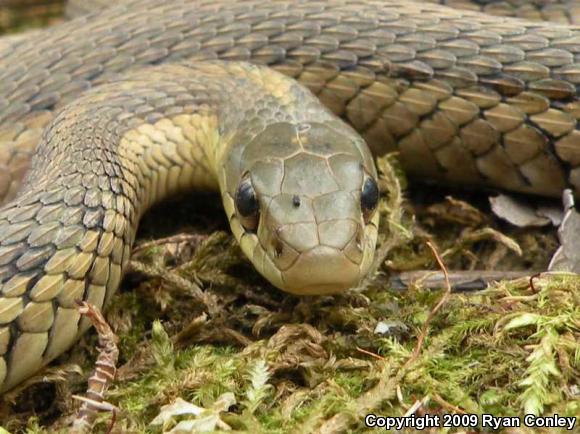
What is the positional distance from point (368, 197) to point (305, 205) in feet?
0.96

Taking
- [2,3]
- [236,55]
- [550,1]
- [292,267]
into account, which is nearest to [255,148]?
[292,267]

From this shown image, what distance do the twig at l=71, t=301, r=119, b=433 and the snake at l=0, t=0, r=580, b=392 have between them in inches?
6.0

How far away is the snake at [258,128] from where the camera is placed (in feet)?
10.5

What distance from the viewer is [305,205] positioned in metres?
3.20

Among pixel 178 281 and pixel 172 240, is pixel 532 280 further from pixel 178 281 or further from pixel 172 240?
pixel 172 240

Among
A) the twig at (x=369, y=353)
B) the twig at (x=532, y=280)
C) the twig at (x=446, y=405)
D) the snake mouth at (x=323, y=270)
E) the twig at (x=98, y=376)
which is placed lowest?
the twig at (x=532, y=280)

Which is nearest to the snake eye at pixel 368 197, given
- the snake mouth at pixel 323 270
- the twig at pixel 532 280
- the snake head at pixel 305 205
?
the snake head at pixel 305 205

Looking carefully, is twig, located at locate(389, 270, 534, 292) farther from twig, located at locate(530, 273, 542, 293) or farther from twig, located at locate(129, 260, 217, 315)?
twig, located at locate(129, 260, 217, 315)

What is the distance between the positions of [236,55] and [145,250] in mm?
1295

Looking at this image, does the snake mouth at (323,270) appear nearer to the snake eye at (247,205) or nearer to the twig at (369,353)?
the twig at (369,353)

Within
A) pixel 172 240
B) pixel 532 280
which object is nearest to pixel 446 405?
pixel 532 280

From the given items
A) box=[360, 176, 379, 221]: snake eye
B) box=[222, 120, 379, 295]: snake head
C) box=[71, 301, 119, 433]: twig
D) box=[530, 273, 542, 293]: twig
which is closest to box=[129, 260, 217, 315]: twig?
box=[222, 120, 379, 295]: snake head

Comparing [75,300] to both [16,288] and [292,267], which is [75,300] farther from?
[292,267]

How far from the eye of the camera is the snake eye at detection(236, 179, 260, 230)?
338 cm
